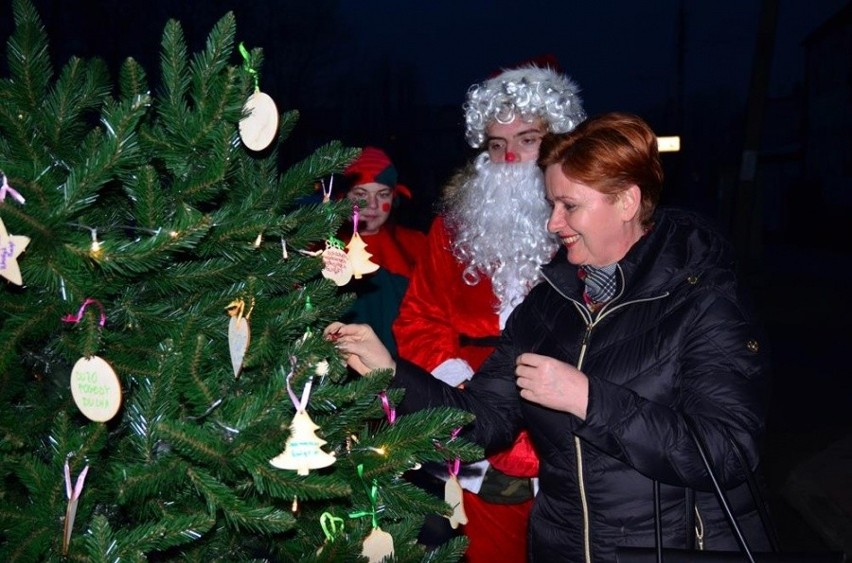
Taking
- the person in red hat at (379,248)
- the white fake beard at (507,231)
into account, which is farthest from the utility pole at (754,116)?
the white fake beard at (507,231)

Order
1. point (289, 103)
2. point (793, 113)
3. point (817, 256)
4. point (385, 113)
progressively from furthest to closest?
point (793, 113)
point (385, 113)
point (289, 103)
point (817, 256)

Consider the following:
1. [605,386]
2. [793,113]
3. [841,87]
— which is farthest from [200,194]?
[793,113]

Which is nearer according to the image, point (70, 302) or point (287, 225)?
point (70, 302)

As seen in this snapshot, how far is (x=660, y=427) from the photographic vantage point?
2.37 m

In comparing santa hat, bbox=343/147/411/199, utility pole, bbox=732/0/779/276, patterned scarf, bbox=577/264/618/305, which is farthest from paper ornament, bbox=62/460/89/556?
utility pole, bbox=732/0/779/276

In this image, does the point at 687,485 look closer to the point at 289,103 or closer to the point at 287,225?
the point at 287,225

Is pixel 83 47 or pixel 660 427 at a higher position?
pixel 83 47

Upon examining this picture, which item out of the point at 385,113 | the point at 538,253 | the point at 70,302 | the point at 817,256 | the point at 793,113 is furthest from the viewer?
the point at 793,113

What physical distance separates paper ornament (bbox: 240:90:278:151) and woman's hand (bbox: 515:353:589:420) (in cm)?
89

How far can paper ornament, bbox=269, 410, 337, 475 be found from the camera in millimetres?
1747

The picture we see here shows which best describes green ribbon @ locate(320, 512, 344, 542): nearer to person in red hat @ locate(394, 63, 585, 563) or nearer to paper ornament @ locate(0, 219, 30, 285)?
paper ornament @ locate(0, 219, 30, 285)

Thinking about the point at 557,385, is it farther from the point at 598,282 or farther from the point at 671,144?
the point at 671,144

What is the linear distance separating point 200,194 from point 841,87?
44897mm

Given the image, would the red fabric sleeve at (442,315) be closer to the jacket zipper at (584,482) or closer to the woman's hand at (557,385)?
the jacket zipper at (584,482)
